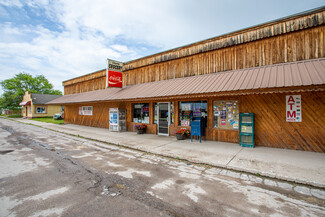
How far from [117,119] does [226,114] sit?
26.1 feet

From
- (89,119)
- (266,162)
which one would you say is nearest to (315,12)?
(266,162)

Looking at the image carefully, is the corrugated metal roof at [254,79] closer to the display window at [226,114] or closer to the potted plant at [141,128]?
the display window at [226,114]

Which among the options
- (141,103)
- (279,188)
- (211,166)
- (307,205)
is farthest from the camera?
(141,103)

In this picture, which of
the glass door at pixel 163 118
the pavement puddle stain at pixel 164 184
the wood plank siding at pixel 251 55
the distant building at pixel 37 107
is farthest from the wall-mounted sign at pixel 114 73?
the distant building at pixel 37 107

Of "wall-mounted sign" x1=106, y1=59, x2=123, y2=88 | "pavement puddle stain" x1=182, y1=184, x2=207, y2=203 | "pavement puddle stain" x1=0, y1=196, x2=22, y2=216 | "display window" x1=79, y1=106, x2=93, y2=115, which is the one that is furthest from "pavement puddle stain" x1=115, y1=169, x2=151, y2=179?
"display window" x1=79, y1=106, x2=93, y2=115

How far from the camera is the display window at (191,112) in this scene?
351 inches

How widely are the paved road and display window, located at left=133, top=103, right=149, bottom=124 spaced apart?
249 inches

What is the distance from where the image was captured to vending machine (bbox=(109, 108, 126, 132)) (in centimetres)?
1228

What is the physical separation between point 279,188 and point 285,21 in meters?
7.27

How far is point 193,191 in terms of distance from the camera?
3.63 meters

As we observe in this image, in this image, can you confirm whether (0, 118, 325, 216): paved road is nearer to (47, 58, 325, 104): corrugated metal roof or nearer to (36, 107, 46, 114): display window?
(47, 58, 325, 104): corrugated metal roof

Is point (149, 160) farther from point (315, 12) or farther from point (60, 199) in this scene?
point (315, 12)

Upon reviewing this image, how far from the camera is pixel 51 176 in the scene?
4.43 meters

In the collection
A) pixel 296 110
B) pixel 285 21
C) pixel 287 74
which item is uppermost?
pixel 285 21
